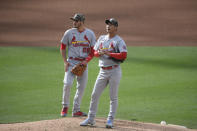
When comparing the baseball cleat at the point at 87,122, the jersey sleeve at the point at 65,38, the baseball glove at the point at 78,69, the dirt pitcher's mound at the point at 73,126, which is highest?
the jersey sleeve at the point at 65,38

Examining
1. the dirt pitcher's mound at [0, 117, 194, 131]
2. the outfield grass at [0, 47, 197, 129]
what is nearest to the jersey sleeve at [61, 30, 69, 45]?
the dirt pitcher's mound at [0, 117, 194, 131]

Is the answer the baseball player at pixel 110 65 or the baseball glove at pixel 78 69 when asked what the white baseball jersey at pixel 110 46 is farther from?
the baseball glove at pixel 78 69

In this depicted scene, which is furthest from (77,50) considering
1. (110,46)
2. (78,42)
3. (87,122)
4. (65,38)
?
(87,122)

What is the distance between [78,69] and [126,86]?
3553 mm

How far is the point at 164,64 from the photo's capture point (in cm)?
1232

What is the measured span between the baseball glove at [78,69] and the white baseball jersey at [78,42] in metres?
0.17

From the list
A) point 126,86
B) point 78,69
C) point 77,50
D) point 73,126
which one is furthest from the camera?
point 126,86

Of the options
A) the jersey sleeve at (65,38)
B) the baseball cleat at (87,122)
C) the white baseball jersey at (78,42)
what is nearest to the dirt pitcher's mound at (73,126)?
the baseball cleat at (87,122)

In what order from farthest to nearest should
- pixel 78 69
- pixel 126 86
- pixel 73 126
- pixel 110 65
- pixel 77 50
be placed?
pixel 126 86 → pixel 77 50 → pixel 78 69 → pixel 110 65 → pixel 73 126

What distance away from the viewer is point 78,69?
6.20 meters

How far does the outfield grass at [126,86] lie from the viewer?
723 centimetres

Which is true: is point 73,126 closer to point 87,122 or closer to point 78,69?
point 87,122

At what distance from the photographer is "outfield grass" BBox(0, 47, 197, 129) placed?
23.7ft

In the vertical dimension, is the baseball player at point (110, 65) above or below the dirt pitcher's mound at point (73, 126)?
above
